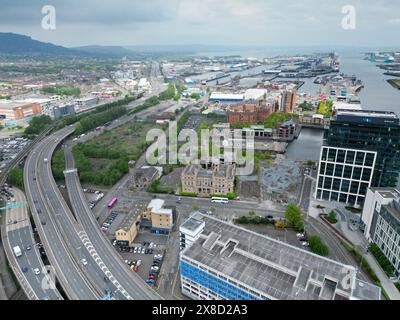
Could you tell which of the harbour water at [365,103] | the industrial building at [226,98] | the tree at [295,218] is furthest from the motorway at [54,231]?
the industrial building at [226,98]

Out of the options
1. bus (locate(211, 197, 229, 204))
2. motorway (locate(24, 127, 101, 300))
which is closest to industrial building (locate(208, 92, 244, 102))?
motorway (locate(24, 127, 101, 300))

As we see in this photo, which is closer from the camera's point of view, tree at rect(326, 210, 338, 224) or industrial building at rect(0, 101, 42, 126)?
tree at rect(326, 210, 338, 224)

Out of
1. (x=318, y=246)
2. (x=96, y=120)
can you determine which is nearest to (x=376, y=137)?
(x=318, y=246)

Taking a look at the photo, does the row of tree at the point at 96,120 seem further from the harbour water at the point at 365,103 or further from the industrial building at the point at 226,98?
the harbour water at the point at 365,103

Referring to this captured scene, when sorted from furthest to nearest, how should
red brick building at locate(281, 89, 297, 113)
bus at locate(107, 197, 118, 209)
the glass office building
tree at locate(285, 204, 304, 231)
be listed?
red brick building at locate(281, 89, 297, 113)
bus at locate(107, 197, 118, 209)
the glass office building
tree at locate(285, 204, 304, 231)

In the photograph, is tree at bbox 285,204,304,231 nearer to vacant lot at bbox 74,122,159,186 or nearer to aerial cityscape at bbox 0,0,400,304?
aerial cityscape at bbox 0,0,400,304

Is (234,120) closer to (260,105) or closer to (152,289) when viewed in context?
(260,105)
